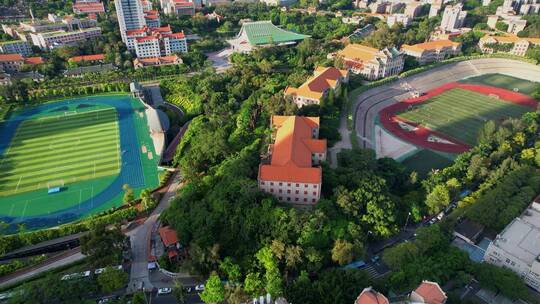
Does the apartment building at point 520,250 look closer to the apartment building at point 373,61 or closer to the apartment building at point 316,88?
the apartment building at point 316,88

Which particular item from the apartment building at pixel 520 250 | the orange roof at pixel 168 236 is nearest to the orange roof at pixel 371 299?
the apartment building at pixel 520 250

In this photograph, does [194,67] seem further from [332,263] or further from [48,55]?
[332,263]

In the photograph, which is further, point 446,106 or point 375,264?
point 446,106

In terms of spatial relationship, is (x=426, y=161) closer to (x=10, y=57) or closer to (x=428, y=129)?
(x=428, y=129)

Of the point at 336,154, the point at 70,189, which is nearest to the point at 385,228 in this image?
the point at 336,154

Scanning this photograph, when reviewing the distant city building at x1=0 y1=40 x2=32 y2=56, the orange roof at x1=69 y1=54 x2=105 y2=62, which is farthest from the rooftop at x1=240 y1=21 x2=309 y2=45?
the distant city building at x1=0 y1=40 x2=32 y2=56

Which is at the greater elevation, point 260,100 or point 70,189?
point 260,100

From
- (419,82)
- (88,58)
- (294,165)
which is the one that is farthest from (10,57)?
(419,82)
